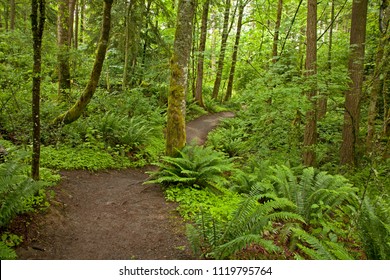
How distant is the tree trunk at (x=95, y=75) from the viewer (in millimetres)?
7270

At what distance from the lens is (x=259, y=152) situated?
1006 centimetres

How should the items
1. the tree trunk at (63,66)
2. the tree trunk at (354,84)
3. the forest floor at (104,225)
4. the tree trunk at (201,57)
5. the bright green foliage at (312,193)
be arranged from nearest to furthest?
1. the forest floor at (104,225)
2. the bright green foliage at (312,193)
3. the tree trunk at (354,84)
4. the tree trunk at (63,66)
5. the tree trunk at (201,57)

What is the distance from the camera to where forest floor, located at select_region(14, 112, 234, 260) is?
3.94m

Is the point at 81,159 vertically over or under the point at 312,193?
over

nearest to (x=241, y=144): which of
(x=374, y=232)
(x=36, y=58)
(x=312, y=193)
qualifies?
(x=312, y=193)

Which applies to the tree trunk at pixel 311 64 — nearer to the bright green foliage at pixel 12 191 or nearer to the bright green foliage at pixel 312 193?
the bright green foliage at pixel 312 193

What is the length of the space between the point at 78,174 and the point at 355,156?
8212 millimetres

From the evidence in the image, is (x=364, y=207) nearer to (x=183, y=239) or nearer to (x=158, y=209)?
(x=183, y=239)

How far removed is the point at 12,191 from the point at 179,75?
400 centimetres

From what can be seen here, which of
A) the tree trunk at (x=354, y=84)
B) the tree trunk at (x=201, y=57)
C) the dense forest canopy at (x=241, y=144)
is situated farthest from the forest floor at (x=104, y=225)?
the tree trunk at (x=201, y=57)

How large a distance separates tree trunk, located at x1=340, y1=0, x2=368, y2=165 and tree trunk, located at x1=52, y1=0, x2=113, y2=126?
6.54 metres

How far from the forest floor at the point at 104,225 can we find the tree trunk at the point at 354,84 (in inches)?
238

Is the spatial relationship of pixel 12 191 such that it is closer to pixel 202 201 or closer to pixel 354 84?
pixel 202 201

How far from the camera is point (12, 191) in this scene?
4.02 meters
